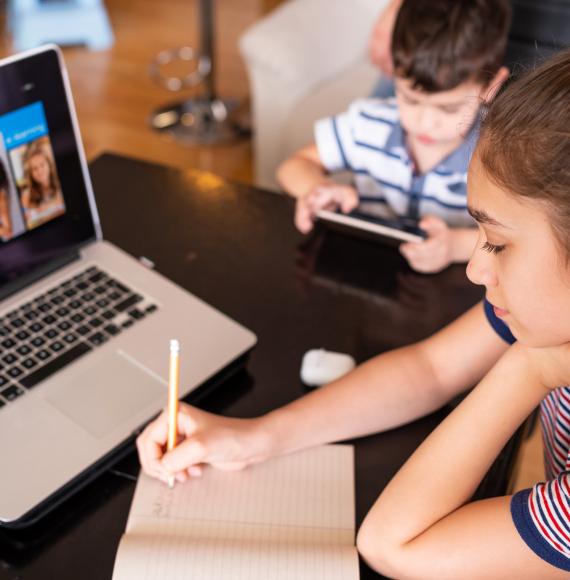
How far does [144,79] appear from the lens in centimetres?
329

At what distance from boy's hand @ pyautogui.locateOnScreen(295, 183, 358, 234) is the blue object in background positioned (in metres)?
2.53

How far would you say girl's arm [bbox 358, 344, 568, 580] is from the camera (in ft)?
2.33

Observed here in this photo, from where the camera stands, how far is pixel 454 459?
0.77 m

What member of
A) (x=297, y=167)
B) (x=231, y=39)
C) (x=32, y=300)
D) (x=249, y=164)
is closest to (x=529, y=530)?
(x=32, y=300)

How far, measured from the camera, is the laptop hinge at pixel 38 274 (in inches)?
38.5

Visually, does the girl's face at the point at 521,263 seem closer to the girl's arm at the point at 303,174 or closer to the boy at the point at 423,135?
the boy at the point at 423,135

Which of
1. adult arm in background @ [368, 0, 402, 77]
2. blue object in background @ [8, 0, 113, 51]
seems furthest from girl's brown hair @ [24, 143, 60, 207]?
blue object in background @ [8, 0, 113, 51]

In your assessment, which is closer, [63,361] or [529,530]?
[529,530]

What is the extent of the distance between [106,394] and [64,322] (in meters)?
0.12

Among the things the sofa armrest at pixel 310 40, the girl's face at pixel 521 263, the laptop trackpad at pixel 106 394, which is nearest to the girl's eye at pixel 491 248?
the girl's face at pixel 521 263

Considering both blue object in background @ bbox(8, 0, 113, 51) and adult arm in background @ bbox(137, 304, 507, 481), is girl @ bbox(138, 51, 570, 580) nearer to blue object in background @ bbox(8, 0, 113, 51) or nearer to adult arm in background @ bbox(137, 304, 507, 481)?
adult arm in background @ bbox(137, 304, 507, 481)

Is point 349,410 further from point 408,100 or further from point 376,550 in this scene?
point 408,100

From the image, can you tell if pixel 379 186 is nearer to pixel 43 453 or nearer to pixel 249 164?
pixel 43 453

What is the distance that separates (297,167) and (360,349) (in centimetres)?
51
